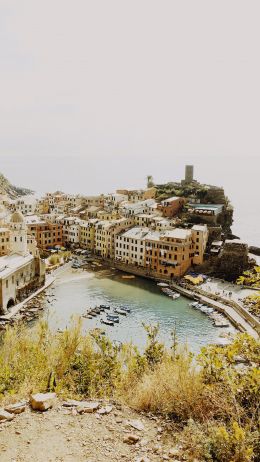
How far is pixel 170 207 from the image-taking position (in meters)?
64.4

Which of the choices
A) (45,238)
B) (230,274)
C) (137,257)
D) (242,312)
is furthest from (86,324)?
(45,238)

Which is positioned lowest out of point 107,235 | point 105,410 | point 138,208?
point 107,235

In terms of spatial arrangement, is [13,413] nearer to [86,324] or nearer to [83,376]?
[83,376]

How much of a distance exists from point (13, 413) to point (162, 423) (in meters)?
3.40

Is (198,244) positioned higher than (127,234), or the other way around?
(127,234)

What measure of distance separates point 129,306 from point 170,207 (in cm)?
2748

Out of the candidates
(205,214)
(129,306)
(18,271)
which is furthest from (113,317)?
(205,214)

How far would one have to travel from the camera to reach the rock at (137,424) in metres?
8.08

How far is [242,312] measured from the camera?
1500 inches

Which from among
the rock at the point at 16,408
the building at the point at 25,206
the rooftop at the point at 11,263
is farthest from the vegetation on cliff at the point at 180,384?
the building at the point at 25,206

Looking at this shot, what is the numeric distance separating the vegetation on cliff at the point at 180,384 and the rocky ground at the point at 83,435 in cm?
50

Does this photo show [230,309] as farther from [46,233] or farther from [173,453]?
[173,453]

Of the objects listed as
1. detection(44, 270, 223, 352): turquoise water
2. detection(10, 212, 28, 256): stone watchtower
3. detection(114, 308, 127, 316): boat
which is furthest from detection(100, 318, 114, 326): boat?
detection(10, 212, 28, 256): stone watchtower

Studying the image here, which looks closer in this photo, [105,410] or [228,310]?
[105,410]
